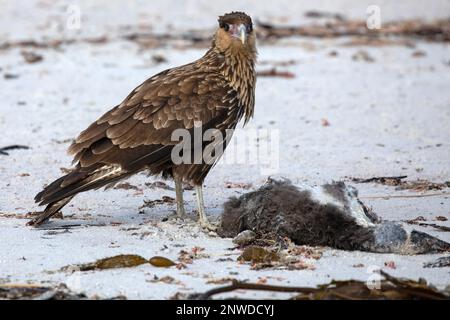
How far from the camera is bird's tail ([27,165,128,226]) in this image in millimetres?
6602

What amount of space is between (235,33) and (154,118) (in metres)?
1.01

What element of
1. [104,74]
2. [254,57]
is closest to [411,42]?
[104,74]

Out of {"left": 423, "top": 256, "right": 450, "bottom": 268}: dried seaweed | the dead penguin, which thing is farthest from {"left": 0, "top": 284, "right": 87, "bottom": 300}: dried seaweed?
{"left": 423, "top": 256, "right": 450, "bottom": 268}: dried seaweed

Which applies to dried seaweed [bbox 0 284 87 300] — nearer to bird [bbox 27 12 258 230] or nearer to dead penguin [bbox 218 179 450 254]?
bird [bbox 27 12 258 230]

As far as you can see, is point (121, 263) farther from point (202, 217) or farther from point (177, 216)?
point (177, 216)

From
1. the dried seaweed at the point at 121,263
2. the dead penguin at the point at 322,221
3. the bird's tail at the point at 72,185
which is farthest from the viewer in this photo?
the bird's tail at the point at 72,185

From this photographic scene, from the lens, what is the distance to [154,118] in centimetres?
695

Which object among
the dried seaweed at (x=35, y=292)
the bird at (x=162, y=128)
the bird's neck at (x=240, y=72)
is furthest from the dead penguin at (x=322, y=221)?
the dried seaweed at (x=35, y=292)

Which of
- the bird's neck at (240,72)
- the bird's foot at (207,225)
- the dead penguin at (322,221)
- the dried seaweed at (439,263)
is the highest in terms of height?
the bird's neck at (240,72)

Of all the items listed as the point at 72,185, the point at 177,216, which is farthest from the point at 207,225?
the point at 72,185

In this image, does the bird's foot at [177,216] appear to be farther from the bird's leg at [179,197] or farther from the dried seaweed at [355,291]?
the dried seaweed at [355,291]

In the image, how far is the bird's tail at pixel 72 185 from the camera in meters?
6.60
